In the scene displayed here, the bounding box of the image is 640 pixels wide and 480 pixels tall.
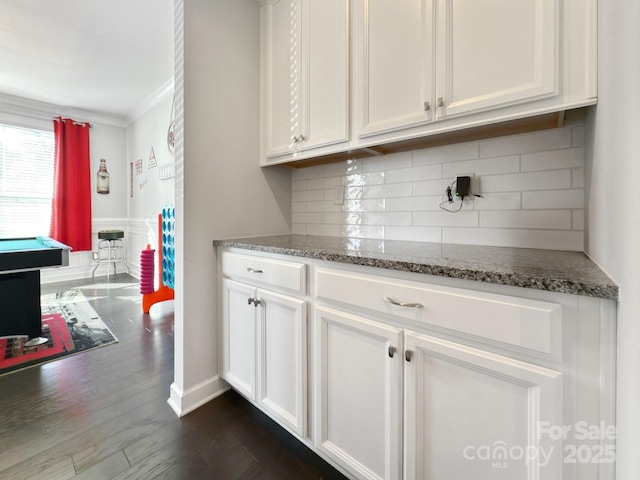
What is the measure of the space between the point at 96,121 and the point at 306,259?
5.38m

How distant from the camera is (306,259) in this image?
3.78 ft

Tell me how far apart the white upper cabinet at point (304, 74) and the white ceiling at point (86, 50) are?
4.08ft

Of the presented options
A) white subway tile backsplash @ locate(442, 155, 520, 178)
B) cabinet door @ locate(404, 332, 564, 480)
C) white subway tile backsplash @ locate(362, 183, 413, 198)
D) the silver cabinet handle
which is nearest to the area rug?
the silver cabinet handle

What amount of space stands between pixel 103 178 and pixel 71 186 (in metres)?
0.48

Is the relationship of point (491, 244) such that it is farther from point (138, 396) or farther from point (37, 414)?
point (37, 414)

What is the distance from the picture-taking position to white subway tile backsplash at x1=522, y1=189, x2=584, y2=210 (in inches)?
42.5

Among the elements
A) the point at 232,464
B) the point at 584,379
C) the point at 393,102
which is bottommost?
the point at 232,464

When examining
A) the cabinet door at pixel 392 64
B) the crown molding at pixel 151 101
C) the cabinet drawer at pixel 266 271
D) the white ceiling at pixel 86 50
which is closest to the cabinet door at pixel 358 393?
the cabinet drawer at pixel 266 271

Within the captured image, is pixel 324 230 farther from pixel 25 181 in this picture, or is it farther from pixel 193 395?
pixel 25 181

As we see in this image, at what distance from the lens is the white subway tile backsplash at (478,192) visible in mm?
1101

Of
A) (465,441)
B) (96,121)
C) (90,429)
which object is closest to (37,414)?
(90,429)

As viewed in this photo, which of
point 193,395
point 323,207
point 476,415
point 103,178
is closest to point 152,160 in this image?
point 103,178

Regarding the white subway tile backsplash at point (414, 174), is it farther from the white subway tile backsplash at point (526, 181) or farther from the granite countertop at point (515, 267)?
the granite countertop at point (515, 267)

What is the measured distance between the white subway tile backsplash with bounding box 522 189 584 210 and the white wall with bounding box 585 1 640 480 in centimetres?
34
